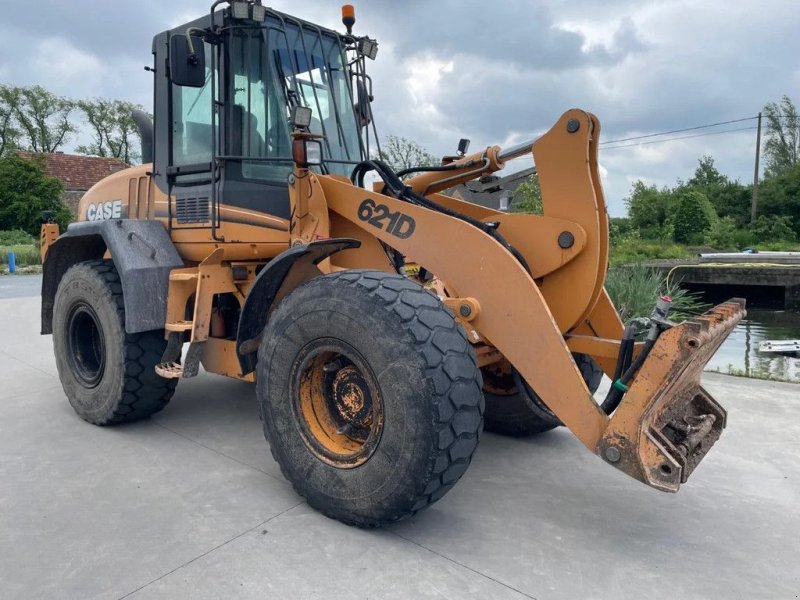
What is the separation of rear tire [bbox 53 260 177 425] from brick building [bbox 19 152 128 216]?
1489 inches

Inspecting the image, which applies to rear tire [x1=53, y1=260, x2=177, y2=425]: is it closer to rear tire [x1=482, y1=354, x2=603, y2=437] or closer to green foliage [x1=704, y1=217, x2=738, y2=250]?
rear tire [x1=482, y1=354, x2=603, y2=437]

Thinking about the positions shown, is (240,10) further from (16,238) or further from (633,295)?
(16,238)

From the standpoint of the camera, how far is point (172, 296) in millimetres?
4215

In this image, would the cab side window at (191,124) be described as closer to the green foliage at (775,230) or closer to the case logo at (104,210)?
the case logo at (104,210)

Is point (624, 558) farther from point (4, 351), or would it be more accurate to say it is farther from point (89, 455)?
point (4, 351)

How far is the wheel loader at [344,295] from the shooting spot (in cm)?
273

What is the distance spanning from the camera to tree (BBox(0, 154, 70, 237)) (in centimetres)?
3159

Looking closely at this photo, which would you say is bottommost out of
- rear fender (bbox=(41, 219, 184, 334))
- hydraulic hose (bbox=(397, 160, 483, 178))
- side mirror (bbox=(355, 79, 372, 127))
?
rear fender (bbox=(41, 219, 184, 334))

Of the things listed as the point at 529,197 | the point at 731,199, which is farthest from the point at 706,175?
the point at 529,197

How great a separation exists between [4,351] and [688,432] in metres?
7.47

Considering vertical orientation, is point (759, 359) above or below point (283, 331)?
below

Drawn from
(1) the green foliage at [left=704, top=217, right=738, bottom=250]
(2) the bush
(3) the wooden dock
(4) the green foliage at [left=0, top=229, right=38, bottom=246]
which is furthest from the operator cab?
(2) the bush

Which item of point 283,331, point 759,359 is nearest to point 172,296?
point 283,331

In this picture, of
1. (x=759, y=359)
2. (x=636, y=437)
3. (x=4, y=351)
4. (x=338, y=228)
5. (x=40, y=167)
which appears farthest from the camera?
(x=40, y=167)
